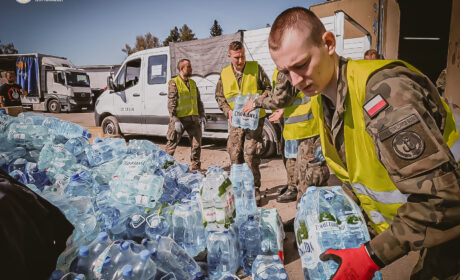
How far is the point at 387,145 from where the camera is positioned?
1.06 metres

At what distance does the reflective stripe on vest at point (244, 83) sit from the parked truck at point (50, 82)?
18513 millimetres

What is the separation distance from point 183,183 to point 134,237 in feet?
4.05

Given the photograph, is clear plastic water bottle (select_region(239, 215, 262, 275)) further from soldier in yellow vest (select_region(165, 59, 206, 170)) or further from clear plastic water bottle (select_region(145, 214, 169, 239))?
soldier in yellow vest (select_region(165, 59, 206, 170))

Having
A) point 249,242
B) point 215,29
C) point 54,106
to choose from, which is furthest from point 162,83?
point 215,29

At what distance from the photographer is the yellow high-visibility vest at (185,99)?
5.54m

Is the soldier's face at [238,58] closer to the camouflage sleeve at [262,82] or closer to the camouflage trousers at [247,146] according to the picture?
the camouflage sleeve at [262,82]

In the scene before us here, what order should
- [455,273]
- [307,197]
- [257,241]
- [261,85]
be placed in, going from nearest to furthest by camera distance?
1. [455,273]
2. [307,197]
3. [257,241]
4. [261,85]

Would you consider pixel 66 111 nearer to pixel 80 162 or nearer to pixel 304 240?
pixel 80 162

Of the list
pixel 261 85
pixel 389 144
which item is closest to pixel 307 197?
pixel 389 144

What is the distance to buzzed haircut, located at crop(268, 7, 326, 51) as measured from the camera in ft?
4.62

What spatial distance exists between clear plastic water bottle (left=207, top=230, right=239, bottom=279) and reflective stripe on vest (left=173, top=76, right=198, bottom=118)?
3427 millimetres

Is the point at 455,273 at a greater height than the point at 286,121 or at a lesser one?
lesser

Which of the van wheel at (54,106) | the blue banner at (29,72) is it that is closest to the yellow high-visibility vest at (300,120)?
the van wheel at (54,106)

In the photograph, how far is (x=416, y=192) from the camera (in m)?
0.99
